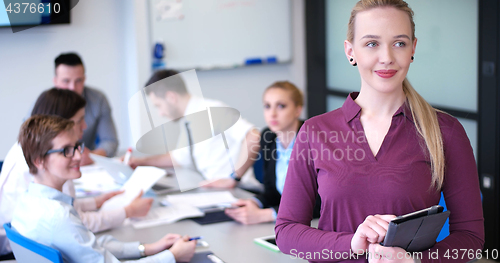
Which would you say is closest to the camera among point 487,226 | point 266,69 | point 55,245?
point 55,245

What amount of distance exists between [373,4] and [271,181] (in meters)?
1.43

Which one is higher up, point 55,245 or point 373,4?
point 373,4

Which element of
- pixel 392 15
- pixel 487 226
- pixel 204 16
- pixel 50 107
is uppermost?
pixel 204 16

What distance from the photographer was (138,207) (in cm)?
209

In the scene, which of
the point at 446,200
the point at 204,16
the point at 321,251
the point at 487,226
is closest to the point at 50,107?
the point at 321,251

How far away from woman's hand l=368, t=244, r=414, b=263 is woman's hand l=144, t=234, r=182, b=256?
884 millimetres

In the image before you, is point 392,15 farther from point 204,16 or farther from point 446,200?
point 204,16

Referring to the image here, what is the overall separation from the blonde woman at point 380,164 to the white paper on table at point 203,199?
1188 millimetres

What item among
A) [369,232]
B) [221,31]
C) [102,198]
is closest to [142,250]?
[102,198]

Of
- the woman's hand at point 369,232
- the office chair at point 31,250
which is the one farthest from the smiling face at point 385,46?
the office chair at point 31,250

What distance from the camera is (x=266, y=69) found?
4.71 m

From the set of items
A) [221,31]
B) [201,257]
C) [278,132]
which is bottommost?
Result: [201,257]

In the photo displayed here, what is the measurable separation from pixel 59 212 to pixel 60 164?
247 millimetres

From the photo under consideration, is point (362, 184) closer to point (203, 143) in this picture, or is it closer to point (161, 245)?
point (203, 143)
